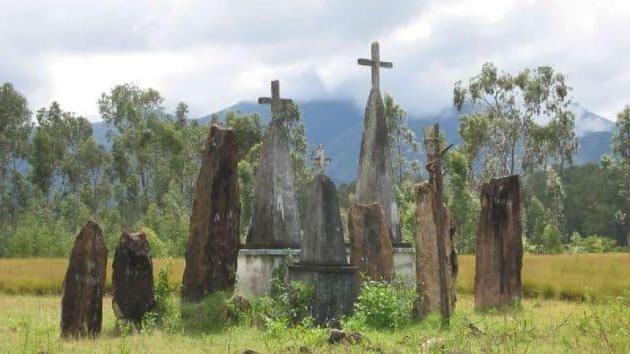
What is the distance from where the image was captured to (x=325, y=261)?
14.7 metres

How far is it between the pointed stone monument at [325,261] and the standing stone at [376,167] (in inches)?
174

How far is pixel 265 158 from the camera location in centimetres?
1875

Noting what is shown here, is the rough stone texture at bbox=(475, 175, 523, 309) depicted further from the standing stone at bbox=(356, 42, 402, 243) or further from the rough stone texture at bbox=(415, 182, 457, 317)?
the standing stone at bbox=(356, 42, 402, 243)

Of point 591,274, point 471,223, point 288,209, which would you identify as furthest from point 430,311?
point 471,223

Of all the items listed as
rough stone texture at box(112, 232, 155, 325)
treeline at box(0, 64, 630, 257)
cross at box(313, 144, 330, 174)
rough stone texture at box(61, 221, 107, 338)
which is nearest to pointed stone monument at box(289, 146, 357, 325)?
cross at box(313, 144, 330, 174)

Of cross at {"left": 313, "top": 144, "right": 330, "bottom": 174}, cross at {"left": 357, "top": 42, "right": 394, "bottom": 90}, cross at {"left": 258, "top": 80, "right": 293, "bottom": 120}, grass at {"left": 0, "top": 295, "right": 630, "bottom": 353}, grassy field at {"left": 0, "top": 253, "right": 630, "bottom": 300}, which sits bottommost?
grass at {"left": 0, "top": 295, "right": 630, "bottom": 353}

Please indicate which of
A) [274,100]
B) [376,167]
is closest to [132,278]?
[274,100]

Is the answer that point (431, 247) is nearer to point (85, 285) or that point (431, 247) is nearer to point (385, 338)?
point (385, 338)

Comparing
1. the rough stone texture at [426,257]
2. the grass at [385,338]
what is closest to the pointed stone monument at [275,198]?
the rough stone texture at [426,257]

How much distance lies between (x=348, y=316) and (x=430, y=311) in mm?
1972

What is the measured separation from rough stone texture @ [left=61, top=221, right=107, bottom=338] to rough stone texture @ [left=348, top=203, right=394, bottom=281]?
16.1 feet

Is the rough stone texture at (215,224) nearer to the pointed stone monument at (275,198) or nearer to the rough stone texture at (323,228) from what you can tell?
the pointed stone monument at (275,198)

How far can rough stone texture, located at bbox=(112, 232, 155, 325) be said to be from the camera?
14.7 metres

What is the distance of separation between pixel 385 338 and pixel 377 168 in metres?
7.01
